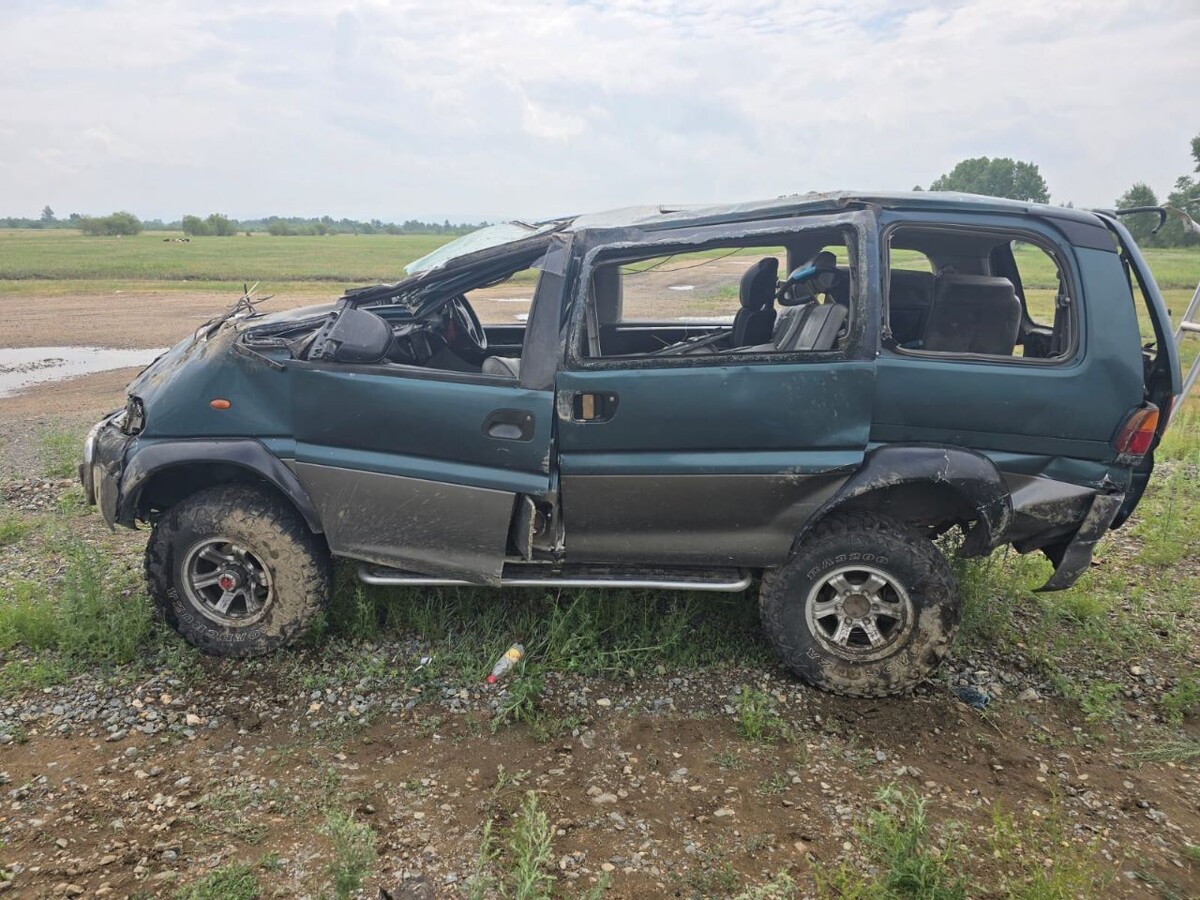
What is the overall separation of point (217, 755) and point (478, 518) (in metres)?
1.44

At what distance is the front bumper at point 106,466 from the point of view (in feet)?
13.1

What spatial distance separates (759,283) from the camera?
14.6 feet

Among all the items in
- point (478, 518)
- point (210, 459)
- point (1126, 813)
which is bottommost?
point (1126, 813)

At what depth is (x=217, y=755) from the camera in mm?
3396

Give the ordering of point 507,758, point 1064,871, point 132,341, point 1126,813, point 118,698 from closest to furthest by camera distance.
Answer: point 1064,871 < point 1126,813 < point 507,758 < point 118,698 < point 132,341

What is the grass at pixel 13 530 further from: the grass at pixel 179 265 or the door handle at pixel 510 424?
the grass at pixel 179 265

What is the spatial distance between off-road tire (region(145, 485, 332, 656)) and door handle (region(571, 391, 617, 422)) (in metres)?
1.51

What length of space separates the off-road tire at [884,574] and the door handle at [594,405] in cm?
108

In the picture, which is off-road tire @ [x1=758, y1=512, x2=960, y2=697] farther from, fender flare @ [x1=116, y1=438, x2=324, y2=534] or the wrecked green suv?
fender flare @ [x1=116, y1=438, x2=324, y2=534]

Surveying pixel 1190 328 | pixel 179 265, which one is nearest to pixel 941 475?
pixel 1190 328

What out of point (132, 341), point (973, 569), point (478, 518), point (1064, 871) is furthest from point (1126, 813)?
point (132, 341)

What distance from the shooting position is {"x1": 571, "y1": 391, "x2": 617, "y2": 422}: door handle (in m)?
3.65

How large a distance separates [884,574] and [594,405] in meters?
1.50

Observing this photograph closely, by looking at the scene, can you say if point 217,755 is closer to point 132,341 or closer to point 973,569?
point 973,569
